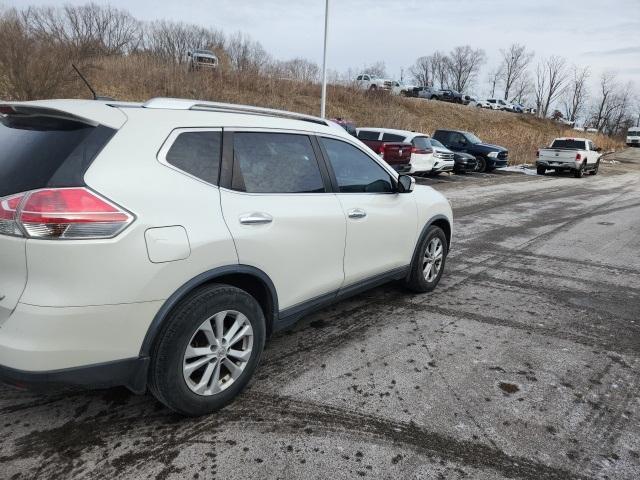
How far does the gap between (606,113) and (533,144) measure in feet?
244

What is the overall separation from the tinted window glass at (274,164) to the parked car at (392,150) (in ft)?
41.4

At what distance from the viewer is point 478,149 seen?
23203 millimetres

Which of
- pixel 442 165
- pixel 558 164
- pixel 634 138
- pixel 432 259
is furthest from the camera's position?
pixel 634 138

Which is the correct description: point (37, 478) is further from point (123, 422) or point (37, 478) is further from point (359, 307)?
point (359, 307)

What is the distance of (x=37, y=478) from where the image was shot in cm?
225

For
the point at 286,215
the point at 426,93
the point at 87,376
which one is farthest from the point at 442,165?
the point at 426,93

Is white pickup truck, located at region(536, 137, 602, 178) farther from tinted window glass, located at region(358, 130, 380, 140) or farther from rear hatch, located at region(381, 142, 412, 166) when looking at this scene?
tinted window glass, located at region(358, 130, 380, 140)

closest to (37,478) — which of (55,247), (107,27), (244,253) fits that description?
(55,247)

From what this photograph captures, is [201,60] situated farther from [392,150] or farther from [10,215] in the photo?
[10,215]

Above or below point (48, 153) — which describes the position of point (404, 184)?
below

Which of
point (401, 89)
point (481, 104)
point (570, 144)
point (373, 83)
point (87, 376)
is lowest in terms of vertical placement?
point (570, 144)

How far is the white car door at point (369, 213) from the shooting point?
3.65 meters

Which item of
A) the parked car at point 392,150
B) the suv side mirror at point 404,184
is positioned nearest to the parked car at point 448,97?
the parked car at point 392,150

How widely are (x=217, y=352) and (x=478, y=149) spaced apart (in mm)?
22648
